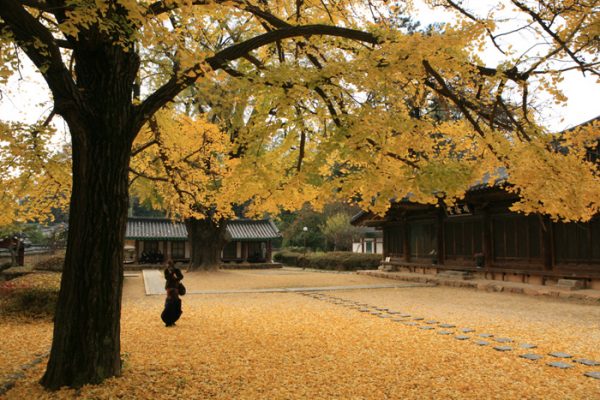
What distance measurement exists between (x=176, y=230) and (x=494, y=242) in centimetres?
2424

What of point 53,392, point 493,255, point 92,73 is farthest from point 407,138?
point 493,255

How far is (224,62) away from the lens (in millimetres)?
5211

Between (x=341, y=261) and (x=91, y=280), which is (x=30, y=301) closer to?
(x=91, y=280)

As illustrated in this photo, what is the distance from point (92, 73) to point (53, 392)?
3.53 metres

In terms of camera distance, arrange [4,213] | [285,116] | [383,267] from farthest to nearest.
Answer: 1. [383,267]
2. [4,213]
3. [285,116]

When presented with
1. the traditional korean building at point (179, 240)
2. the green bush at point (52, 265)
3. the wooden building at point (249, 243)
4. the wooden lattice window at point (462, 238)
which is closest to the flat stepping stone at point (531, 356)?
the wooden lattice window at point (462, 238)

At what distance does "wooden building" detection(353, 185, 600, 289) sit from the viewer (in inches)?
535

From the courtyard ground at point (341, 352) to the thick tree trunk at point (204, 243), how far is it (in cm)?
1234

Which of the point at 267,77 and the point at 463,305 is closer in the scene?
the point at 267,77

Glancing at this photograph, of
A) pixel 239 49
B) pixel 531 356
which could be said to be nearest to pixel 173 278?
pixel 239 49

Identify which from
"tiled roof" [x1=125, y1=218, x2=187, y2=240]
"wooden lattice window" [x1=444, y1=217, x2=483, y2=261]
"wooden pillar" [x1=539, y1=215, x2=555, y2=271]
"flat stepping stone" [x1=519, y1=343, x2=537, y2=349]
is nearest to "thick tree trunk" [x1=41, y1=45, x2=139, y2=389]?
"flat stepping stone" [x1=519, y1=343, x2=537, y2=349]

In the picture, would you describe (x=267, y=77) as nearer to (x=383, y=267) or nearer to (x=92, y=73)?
(x=92, y=73)

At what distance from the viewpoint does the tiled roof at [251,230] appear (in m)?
34.7

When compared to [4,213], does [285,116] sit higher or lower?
higher
